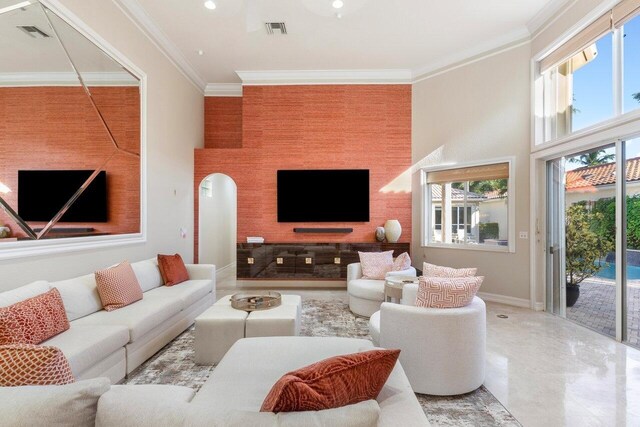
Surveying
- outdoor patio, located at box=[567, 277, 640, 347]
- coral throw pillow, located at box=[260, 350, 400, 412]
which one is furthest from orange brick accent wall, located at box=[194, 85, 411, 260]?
coral throw pillow, located at box=[260, 350, 400, 412]

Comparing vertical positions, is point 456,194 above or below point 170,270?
above

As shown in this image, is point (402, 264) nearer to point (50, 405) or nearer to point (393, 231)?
point (393, 231)

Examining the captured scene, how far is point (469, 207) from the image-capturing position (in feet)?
16.6

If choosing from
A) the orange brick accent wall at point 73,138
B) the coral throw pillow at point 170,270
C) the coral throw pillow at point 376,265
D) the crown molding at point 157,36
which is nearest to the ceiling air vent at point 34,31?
the orange brick accent wall at point 73,138

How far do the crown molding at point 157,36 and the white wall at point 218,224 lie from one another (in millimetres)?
1967

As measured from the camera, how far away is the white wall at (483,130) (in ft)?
14.6

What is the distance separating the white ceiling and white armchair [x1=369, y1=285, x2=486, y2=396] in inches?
149

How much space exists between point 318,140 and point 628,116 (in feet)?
13.5

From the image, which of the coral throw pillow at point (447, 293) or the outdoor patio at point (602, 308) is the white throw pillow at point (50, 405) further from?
the outdoor patio at point (602, 308)

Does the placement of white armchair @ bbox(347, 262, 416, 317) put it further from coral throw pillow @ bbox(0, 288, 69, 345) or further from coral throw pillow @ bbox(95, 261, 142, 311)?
coral throw pillow @ bbox(0, 288, 69, 345)

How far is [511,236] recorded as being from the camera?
14.8 feet

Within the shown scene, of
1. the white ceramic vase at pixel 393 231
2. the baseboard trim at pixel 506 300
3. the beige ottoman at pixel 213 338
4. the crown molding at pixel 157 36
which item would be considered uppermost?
the crown molding at pixel 157 36

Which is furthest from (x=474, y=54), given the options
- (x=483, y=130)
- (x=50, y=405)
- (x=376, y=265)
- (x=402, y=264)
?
(x=50, y=405)

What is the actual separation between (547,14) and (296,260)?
16.6 ft
